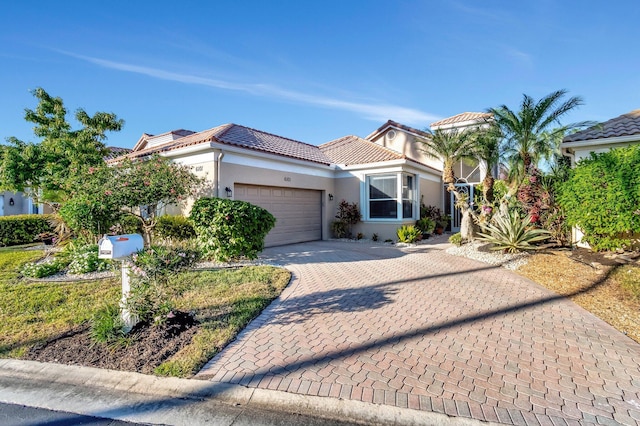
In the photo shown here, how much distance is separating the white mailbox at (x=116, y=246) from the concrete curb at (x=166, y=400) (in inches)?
59.2

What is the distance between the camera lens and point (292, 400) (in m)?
3.42

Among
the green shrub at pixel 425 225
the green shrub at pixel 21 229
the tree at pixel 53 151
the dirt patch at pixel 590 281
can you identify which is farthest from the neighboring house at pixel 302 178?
the dirt patch at pixel 590 281

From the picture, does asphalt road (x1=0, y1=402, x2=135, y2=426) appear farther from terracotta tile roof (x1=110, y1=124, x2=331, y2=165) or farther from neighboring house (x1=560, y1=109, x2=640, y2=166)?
neighboring house (x1=560, y1=109, x2=640, y2=166)

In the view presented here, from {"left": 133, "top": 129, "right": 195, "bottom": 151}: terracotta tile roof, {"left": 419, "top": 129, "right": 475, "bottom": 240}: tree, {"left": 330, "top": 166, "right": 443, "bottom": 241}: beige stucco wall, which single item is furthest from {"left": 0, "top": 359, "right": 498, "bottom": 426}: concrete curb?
{"left": 133, "top": 129, "right": 195, "bottom": 151}: terracotta tile roof

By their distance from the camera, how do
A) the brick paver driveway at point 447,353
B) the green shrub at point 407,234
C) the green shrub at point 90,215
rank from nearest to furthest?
the brick paver driveway at point 447,353 < the green shrub at point 90,215 < the green shrub at point 407,234

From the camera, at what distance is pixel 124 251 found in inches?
194

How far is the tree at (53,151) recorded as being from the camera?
12.9 m

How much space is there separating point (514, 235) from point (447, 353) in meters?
7.99

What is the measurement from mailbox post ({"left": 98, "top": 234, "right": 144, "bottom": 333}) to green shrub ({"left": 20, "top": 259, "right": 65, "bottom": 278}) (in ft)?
17.0

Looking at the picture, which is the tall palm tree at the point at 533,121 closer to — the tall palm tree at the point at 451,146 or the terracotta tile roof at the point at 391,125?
the tall palm tree at the point at 451,146

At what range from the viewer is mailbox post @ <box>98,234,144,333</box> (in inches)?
188

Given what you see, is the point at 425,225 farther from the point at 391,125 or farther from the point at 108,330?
the point at 108,330

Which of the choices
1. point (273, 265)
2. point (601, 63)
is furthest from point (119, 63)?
point (601, 63)

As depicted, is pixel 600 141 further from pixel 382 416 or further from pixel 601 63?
pixel 382 416
